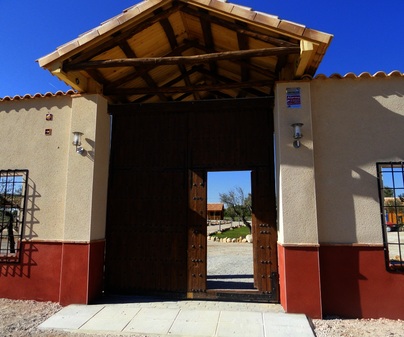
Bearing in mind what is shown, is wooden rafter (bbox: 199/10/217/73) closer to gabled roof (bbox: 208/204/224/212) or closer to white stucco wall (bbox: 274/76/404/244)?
white stucco wall (bbox: 274/76/404/244)

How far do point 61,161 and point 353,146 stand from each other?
5.35 metres

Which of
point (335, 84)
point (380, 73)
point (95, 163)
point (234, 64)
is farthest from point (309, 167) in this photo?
point (95, 163)

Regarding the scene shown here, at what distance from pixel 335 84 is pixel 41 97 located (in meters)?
5.67

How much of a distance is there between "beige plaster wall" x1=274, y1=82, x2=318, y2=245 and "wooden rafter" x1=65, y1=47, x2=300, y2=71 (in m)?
0.67

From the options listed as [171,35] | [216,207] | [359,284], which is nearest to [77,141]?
[171,35]

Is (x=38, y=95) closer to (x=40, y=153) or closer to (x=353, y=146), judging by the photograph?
(x=40, y=153)

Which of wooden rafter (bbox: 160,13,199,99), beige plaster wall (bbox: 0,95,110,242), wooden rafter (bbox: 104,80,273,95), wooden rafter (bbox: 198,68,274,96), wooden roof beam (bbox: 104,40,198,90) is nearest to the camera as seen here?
wooden rafter (bbox: 160,13,199,99)

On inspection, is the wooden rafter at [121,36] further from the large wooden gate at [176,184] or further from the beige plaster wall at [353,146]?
the beige plaster wall at [353,146]

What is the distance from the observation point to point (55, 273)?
19.7 ft

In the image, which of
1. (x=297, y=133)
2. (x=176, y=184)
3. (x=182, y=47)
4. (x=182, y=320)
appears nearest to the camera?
(x=182, y=320)

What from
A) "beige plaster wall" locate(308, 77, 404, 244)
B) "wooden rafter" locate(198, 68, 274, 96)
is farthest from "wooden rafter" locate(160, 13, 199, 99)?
"beige plaster wall" locate(308, 77, 404, 244)

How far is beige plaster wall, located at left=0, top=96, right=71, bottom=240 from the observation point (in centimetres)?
621

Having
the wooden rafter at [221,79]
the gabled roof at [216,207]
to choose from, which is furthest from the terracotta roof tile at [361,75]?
the gabled roof at [216,207]

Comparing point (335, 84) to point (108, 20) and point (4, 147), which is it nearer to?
point (108, 20)
